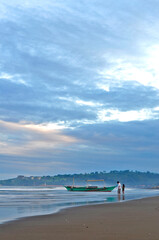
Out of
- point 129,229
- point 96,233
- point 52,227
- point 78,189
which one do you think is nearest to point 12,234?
point 52,227

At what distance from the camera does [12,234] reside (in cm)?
1259

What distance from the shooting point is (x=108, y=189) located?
286 ft

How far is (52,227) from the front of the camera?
47.3 ft

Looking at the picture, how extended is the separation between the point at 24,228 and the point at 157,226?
20.4 ft

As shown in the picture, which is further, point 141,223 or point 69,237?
point 141,223

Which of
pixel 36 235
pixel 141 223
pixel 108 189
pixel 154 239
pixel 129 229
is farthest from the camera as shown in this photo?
pixel 108 189

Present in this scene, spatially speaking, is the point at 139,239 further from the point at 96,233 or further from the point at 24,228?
the point at 24,228

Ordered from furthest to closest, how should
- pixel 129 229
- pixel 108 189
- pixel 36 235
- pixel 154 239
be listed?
pixel 108 189 → pixel 129 229 → pixel 36 235 → pixel 154 239

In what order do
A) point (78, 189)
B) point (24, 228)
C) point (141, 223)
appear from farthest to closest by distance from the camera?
point (78, 189) < point (141, 223) < point (24, 228)

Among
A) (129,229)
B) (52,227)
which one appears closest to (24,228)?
(52,227)

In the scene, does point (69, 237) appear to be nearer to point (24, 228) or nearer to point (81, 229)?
point (81, 229)

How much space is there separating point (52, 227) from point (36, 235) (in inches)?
88.9

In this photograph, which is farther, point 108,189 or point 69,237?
point 108,189

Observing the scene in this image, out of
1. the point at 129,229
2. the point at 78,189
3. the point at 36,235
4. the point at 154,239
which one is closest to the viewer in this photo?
the point at 154,239
